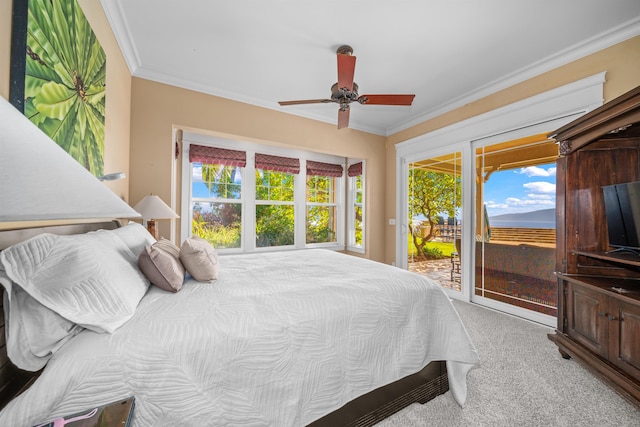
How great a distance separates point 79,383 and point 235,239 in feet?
10.9

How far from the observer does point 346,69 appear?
6.79 feet

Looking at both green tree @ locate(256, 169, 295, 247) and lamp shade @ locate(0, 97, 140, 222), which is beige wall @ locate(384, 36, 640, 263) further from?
lamp shade @ locate(0, 97, 140, 222)

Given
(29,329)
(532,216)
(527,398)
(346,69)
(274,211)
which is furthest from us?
(274,211)

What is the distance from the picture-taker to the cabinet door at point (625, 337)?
5.10 ft

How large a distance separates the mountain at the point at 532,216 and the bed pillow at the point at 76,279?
3.58 meters

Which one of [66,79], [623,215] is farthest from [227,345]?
[623,215]

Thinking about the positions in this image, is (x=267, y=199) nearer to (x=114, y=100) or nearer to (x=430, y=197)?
(x=114, y=100)

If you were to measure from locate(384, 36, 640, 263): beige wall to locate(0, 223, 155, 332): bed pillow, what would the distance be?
148 inches

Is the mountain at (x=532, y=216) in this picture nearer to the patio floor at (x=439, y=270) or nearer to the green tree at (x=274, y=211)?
the patio floor at (x=439, y=270)

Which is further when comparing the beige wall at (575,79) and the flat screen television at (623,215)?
the beige wall at (575,79)

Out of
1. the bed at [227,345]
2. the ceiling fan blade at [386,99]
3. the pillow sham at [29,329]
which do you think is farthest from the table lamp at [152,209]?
the ceiling fan blade at [386,99]

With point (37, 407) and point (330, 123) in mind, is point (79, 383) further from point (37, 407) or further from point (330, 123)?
point (330, 123)

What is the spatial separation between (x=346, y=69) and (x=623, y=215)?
7.53 feet

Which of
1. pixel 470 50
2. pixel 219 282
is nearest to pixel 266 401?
pixel 219 282
